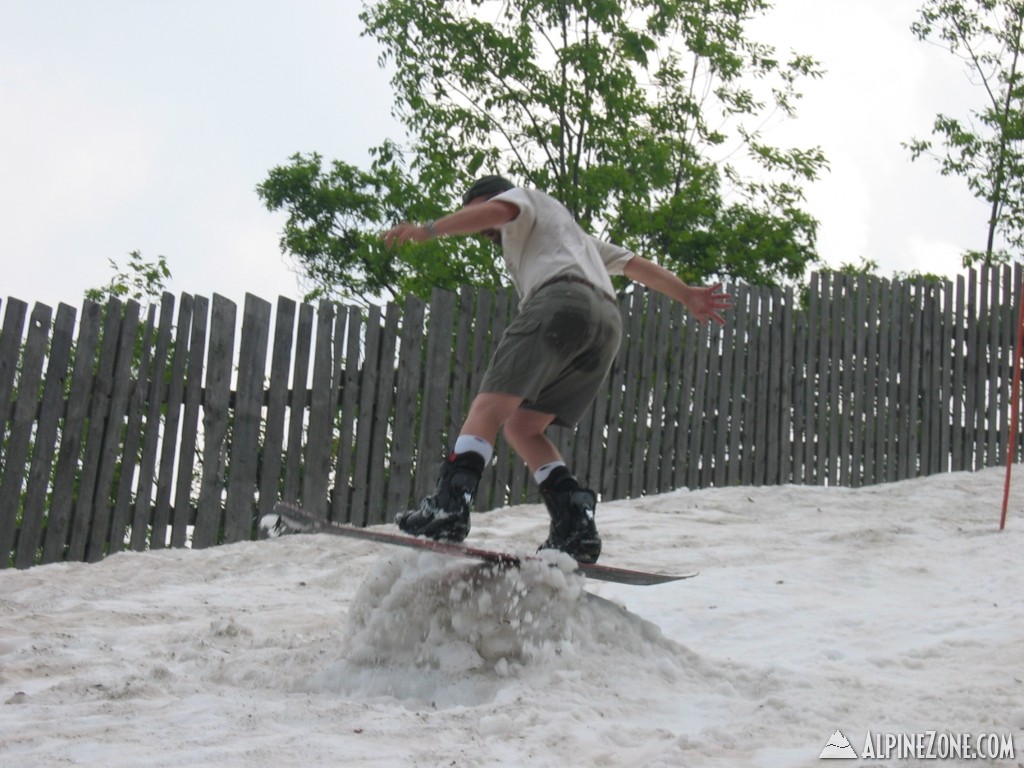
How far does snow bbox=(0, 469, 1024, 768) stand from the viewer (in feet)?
8.01

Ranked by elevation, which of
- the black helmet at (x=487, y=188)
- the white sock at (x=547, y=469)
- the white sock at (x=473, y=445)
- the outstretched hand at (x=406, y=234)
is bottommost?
the white sock at (x=547, y=469)

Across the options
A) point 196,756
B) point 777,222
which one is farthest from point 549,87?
point 196,756

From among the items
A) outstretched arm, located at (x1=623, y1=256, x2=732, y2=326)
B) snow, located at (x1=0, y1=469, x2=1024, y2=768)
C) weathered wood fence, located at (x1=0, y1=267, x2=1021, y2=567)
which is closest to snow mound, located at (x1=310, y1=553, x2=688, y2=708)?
snow, located at (x1=0, y1=469, x2=1024, y2=768)

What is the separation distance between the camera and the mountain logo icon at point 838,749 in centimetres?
231

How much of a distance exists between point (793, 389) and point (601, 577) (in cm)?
519

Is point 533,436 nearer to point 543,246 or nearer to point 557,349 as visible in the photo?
point 557,349

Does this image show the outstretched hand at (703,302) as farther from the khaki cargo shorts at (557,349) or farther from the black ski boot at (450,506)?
the black ski boot at (450,506)

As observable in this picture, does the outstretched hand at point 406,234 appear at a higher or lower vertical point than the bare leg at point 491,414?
higher

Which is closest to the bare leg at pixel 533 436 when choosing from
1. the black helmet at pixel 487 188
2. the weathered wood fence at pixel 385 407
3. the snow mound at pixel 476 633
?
the snow mound at pixel 476 633

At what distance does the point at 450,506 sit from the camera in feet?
10.7

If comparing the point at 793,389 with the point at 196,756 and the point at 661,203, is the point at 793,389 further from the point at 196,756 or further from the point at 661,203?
the point at 196,756

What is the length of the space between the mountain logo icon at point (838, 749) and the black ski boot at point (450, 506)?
3.99 feet

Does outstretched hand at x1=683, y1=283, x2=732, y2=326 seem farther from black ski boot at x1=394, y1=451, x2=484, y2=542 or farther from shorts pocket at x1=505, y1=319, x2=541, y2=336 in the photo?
black ski boot at x1=394, y1=451, x2=484, y2=542

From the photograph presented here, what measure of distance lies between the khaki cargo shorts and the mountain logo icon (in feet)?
4.39
